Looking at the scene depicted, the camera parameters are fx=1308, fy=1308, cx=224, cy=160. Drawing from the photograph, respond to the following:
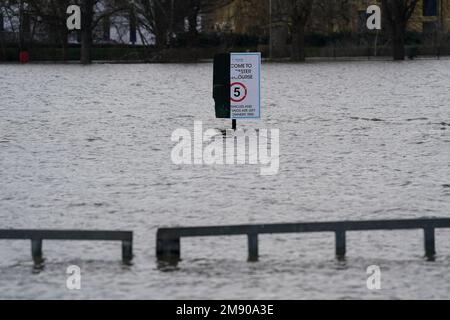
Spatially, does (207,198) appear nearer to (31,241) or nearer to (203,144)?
(31,241)

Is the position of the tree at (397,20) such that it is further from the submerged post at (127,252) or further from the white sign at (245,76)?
the submerged post at (127,252)

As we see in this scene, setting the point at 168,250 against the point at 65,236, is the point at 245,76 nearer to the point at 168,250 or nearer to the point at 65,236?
the point at 168,250

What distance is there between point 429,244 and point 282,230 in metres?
1.90

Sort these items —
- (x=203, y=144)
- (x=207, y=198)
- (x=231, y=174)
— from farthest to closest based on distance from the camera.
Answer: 1. (x=203, y=144)
2. (x=231, y=174)
3. (x=207, y=198)

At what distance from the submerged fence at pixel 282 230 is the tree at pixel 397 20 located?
7919 cm

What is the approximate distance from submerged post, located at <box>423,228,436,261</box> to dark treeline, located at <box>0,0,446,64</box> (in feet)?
258

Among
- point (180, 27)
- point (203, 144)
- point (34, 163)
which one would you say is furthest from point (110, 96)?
point (180, 27)

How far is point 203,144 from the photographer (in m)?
29.2

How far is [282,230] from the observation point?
46.4 feet

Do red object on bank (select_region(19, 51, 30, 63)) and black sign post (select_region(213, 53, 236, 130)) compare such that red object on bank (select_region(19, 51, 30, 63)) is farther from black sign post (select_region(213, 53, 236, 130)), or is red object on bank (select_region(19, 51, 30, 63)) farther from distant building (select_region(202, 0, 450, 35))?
black sign post (select_region(213, 53, 236, 130))

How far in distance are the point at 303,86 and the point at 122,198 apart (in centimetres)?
3776

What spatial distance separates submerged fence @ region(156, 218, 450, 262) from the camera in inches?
551

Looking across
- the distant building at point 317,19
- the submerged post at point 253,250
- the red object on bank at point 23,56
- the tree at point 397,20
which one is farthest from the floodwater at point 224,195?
the distant building at point 317,19

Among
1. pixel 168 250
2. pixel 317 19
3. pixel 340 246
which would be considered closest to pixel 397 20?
pixel 317 19
